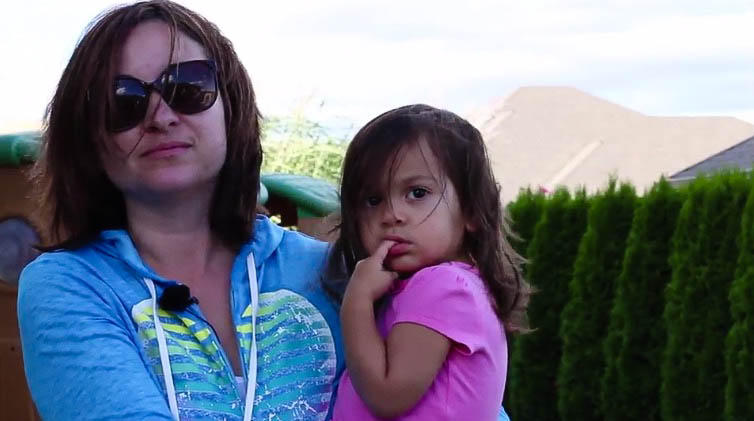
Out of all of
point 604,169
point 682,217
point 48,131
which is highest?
point 48,131

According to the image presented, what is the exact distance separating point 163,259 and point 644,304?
4356 millimetres

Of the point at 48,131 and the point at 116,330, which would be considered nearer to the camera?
the point at 116,330

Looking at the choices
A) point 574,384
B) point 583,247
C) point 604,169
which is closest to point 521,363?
point 574,384

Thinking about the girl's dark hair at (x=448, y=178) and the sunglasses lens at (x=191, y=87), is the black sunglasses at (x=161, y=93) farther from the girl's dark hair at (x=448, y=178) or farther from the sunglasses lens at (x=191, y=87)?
the girl's dark hair at (x=448, y=178)

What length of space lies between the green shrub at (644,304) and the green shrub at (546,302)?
626mm

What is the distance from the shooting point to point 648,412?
594cm

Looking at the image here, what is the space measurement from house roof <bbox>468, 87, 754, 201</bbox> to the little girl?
56.8 feet

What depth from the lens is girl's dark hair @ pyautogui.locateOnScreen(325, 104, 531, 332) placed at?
1.96m

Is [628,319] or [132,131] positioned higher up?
[132,131]

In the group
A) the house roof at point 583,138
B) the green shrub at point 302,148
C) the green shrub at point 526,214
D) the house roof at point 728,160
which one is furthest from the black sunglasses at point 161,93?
the house roof at point 583,138

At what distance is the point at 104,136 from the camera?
186 centimetres

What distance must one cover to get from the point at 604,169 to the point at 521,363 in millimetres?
13323

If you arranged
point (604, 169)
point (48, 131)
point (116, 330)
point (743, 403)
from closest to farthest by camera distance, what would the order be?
point (116, 330)
point (48, 131)
point (743, 403)
point (604, 169)

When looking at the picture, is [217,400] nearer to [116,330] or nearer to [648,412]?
[116,330]
